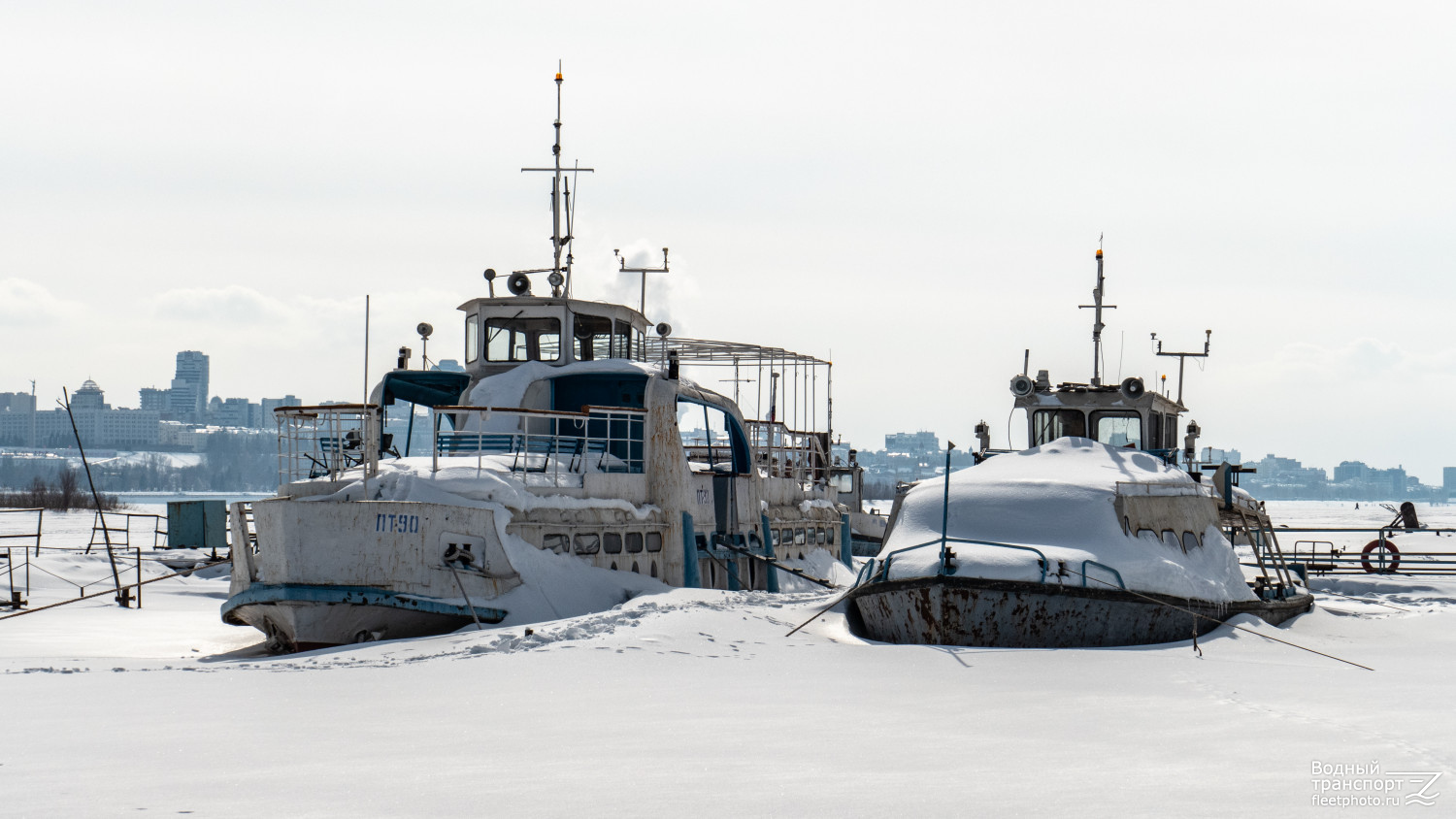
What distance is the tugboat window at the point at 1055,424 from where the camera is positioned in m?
21.1

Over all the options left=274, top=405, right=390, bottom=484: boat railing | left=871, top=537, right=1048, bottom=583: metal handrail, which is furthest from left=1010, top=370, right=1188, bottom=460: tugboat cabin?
left=274, top=405, right=390, bottom=484: boat railing

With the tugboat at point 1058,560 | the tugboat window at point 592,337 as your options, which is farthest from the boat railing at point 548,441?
the tugboat at point 1058,560

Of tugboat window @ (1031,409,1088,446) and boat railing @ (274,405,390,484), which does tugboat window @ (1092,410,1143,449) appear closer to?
tugboat window @ (1031,409,1088,446)

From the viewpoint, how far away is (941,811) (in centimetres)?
611

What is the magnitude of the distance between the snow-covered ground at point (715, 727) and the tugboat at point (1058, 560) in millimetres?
615

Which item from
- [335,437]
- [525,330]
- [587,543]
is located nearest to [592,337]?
[525,330]

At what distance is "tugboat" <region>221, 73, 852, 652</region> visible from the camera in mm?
15500

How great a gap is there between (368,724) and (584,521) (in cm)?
877

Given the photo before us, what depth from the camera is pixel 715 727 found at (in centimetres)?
838

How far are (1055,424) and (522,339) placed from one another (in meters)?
9.20

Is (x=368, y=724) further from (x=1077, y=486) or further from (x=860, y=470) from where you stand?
(x=860, y=470)

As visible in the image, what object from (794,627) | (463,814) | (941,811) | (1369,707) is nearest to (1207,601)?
(794,627)

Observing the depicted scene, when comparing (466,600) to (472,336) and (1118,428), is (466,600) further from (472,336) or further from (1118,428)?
(1118,428)

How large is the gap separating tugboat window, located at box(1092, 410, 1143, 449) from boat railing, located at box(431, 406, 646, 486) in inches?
294
